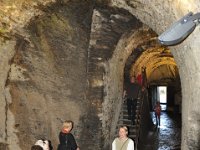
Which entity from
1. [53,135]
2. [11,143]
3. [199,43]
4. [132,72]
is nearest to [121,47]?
[53,135]

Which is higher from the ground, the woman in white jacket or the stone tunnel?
the stone tunnel

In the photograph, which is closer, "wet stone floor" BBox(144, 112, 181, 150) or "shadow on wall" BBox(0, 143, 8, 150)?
"shadow on wall" BBox(0, 143, 8, 150)

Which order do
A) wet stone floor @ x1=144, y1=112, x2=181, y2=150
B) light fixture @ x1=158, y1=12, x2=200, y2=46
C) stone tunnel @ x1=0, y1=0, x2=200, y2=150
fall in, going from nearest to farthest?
light fixture @ x1=158, y1=12, x2=200, y2=46 < stone tunnel @ x1=0, y1=0, x2=200, y2=150 < wet stone floor @ x1=144, y1=112, x2=181, y2=150

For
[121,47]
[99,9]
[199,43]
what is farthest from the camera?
[121,47]

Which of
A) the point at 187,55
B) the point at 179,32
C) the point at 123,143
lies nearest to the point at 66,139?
the point at 123,143

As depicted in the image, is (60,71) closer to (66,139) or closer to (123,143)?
(66,139)

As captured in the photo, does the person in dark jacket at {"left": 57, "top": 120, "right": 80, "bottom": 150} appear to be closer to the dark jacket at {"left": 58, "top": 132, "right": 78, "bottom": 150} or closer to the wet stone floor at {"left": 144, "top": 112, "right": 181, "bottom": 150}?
the dark jacket at {"left": 58, "top": 132, "right": 78, "bottom": 150}

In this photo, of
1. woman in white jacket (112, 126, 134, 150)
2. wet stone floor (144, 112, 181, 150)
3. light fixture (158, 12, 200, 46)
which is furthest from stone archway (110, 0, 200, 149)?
wet stone floor (144, 112, 181, 150)

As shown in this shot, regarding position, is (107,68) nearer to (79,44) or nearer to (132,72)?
(79,44)

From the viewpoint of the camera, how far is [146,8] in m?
5.85

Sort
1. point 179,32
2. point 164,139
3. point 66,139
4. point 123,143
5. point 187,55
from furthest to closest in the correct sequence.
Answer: point 164,139
point 66,139
point 123,143
point 187,55
point 179,32

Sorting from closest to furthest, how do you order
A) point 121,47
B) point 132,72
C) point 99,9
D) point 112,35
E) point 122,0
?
point 122,0
point 99,9
point 112,35
point 121,47
point 132,72

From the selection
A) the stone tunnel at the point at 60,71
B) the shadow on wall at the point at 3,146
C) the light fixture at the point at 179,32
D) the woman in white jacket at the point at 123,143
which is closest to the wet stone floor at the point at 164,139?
the stone tunnel at the point at 60,71

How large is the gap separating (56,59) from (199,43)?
444 centimetres
